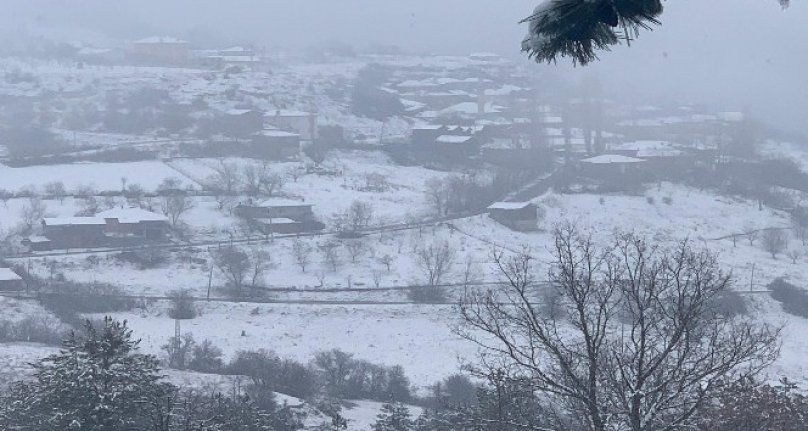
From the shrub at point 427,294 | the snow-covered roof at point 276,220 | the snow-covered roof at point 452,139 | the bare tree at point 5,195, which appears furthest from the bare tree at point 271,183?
the shrub at point 427,294

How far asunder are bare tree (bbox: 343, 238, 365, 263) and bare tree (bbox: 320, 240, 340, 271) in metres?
0.18

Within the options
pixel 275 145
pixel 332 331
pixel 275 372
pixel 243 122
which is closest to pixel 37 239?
pixel 332 331

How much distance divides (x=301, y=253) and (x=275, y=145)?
25.6 feet

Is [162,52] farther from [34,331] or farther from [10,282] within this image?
[34,331]

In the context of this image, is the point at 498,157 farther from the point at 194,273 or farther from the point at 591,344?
the point at 591,344

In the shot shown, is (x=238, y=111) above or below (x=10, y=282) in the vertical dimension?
above

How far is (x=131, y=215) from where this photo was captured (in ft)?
61.4

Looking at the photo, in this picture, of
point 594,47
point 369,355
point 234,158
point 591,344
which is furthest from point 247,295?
point 594,47

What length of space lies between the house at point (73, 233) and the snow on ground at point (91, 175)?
2822mm

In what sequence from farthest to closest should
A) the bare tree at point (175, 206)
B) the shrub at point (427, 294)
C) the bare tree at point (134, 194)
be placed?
1. the bare tree at point (134, 194)
2. the bare tree at point (175, 206)
3. the shrub at point (427, 294)

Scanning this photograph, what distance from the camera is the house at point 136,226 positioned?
18.3 metres

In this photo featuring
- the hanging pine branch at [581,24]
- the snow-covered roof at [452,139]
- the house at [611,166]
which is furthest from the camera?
the snow-covered roof at [452,139]

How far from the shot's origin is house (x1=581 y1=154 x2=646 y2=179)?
951 inches

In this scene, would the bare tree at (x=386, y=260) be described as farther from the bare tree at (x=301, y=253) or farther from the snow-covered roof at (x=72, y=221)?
the snow-covered roof at (x=72, y=221)
